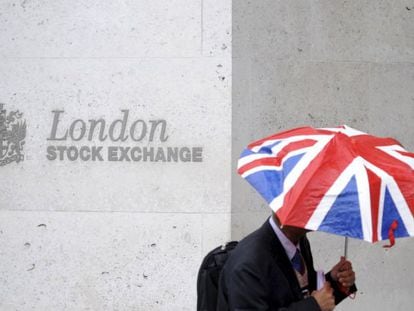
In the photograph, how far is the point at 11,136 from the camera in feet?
16.4

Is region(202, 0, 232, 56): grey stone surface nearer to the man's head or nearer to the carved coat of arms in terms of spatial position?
the carved coat of arms

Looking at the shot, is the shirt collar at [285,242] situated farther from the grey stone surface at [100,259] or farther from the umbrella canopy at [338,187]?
the grey stone surface at [100,259]

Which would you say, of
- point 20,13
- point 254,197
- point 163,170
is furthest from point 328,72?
point 20,13

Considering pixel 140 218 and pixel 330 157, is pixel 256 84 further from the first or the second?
pixel 330 157

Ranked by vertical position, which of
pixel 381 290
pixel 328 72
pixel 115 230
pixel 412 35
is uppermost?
pixel 412 35

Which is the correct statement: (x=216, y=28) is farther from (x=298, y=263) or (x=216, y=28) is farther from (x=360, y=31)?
(x=298, y=263)

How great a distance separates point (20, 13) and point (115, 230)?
6.50ft

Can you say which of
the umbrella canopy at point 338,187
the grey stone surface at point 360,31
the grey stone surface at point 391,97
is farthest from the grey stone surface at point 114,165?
the umbrella canopy at point 338,187

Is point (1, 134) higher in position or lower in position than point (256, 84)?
lower

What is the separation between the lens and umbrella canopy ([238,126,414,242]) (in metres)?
2.05

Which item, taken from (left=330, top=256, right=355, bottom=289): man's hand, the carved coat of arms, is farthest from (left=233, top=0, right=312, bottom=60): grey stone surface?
(left=330, top=256, right=355, bottom=289): man's hand

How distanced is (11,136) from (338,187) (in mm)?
3591

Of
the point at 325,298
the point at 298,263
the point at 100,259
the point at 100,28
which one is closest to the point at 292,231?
the point at 298,263

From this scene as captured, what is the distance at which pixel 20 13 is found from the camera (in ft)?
16.4
